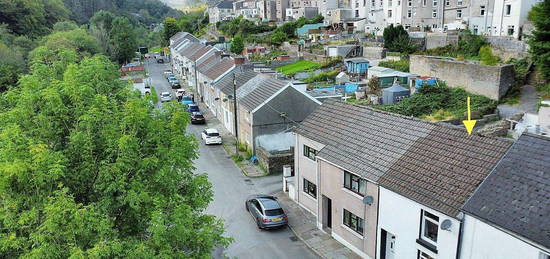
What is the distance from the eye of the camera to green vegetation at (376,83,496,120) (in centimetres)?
3231

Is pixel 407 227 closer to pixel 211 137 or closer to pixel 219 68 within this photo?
pixel 211 137

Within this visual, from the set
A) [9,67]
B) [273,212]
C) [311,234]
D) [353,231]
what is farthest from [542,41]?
[9,67]

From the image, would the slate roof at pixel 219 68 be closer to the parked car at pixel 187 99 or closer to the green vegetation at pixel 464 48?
the parked car at pixel 187 99

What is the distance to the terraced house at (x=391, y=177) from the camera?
13455mm

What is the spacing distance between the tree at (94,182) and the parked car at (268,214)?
819 cm

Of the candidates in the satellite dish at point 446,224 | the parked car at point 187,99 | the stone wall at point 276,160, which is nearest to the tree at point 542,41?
the stone wall at point 276,160

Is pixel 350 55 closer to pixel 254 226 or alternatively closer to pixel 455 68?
pixel 455 68

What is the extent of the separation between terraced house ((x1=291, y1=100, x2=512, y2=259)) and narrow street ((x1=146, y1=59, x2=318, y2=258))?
7.64ft

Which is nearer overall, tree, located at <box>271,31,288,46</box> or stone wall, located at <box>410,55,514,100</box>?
stone wall, located at <box>410,55,514,100</box>

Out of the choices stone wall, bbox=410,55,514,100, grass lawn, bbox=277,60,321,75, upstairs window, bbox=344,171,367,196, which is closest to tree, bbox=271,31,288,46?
grass lawn, bbox=277,60,321,75

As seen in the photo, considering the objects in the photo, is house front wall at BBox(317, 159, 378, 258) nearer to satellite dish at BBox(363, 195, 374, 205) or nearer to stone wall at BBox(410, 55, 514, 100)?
satellite dish at BBox(363, 195, 374, 205)

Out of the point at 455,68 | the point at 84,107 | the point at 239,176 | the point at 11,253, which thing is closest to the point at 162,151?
the point at 84,107

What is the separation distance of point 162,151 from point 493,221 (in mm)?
9753

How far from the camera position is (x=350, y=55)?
59.3 metres
